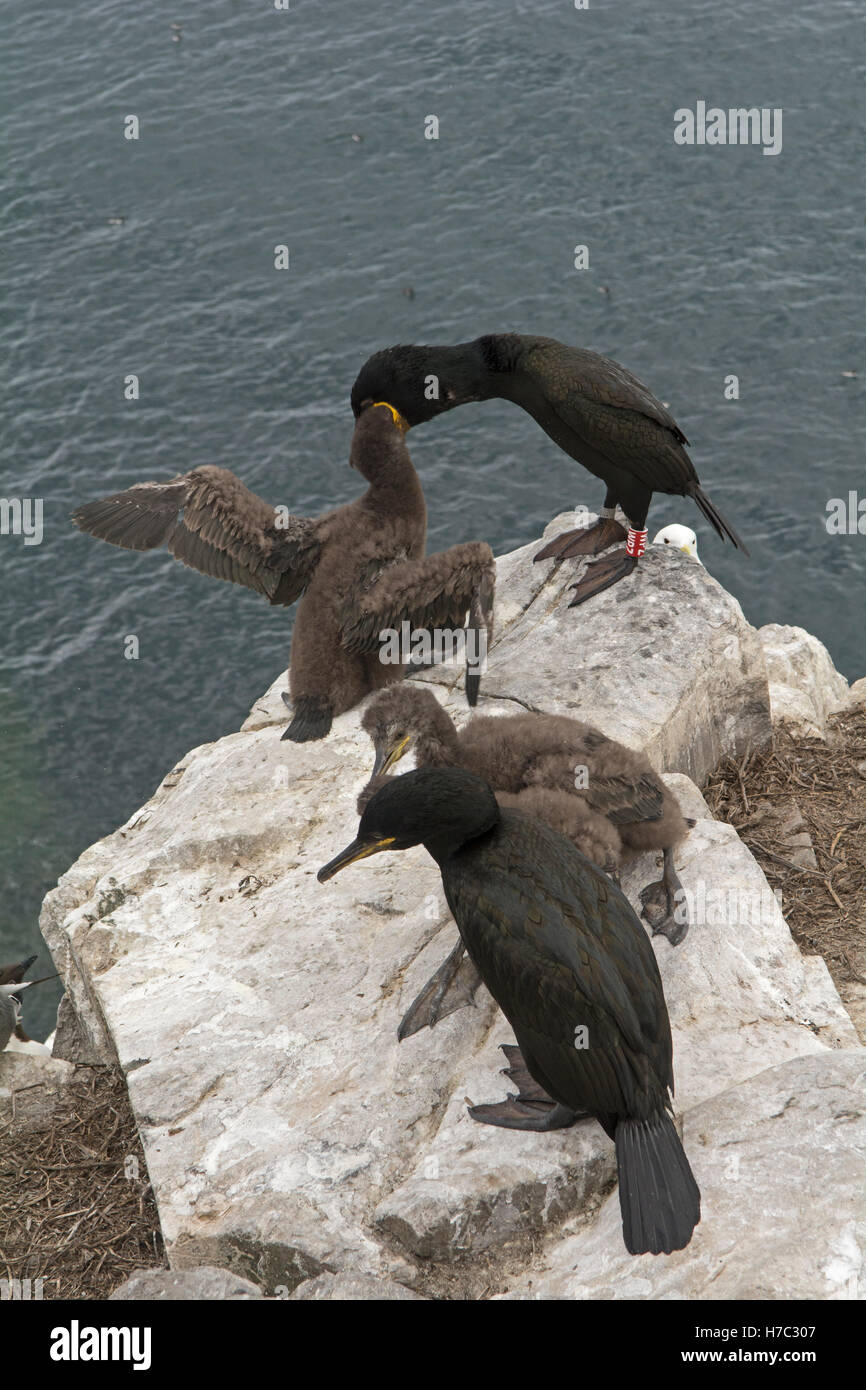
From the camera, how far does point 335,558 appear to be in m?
9.42

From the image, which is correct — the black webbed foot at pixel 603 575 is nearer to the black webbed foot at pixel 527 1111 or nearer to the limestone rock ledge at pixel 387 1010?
the limestone rock ledge at pixel 387 1010

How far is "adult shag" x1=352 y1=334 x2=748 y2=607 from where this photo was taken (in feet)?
27.8

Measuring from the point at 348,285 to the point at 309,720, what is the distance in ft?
45.6

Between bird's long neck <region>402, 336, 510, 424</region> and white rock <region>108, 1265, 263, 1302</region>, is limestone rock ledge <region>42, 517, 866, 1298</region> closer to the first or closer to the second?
white rock <region>108, 1265, 263, 1302</region>

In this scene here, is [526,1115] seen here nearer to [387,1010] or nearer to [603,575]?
[387,1010]

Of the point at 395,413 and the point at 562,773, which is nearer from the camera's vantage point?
the point at 562,773

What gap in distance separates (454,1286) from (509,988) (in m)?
1.17

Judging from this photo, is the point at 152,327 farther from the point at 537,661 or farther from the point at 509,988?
the point at 509,988

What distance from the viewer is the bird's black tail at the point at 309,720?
8.93m

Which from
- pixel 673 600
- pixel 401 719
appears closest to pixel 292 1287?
pixel 401 719

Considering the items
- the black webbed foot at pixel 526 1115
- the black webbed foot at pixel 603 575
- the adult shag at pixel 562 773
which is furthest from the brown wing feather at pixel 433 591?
the black webbed foot at pixel 526 1115

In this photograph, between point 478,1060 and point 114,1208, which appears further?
point 114,1208

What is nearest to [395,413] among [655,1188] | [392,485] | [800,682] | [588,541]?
[392,485]

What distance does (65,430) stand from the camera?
778 inches
